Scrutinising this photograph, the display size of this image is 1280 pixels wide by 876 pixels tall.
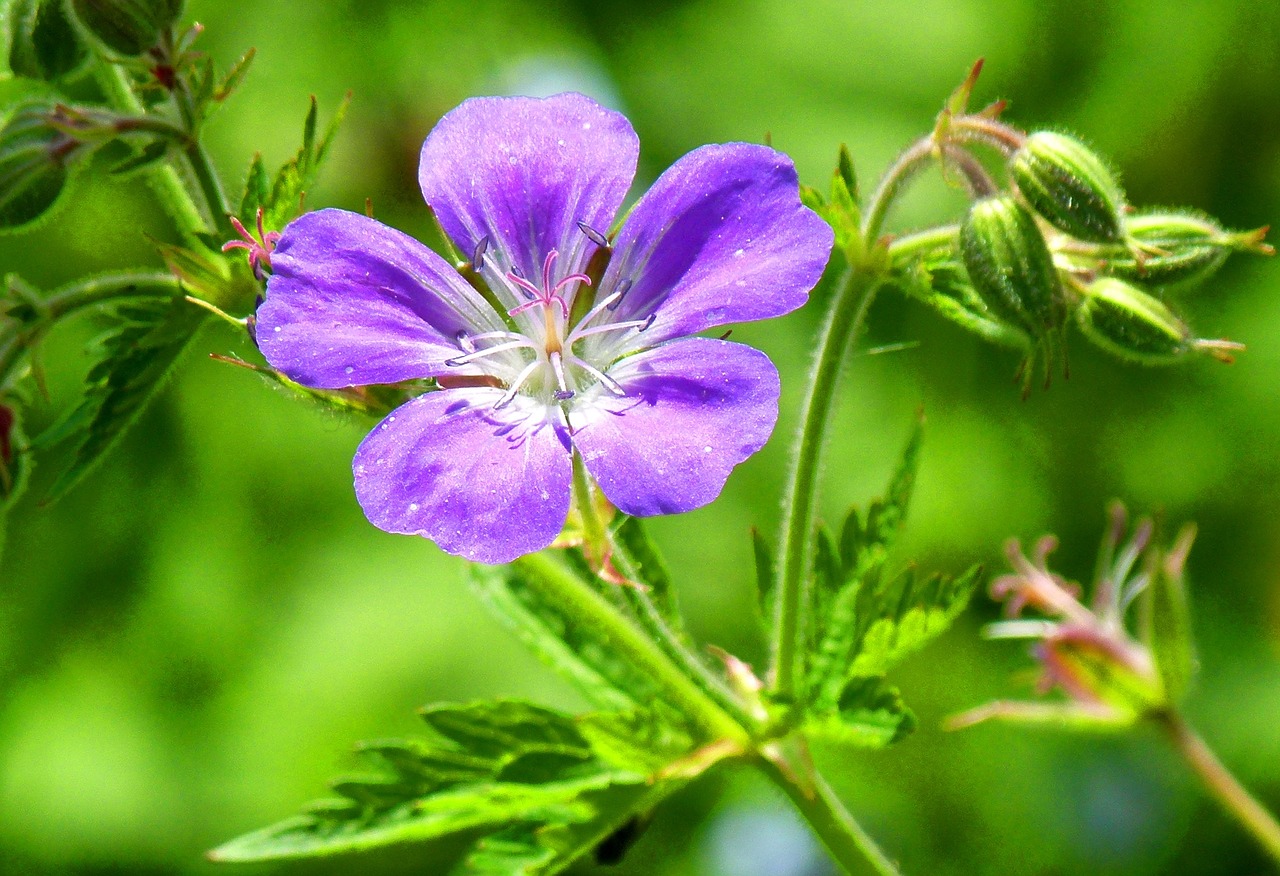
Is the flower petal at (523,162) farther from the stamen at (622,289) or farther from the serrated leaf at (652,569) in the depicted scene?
the serrated leaf at (652,569)

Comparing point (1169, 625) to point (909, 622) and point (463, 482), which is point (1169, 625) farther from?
point (463, 482)

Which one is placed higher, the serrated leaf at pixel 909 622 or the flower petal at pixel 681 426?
the flower petal at pixel 681 426

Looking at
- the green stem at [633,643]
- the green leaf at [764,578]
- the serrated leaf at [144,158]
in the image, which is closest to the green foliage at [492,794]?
the green stem at [633,643]

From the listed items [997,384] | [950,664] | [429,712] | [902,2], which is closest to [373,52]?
→ [902,2]

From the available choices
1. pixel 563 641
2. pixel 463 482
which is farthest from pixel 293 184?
pixel 563 641

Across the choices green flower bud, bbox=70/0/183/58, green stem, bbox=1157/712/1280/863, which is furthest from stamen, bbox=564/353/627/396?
green stem, bbox=1157/712/1280/863

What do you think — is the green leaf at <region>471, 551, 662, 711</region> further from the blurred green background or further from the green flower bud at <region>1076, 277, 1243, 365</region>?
the blurred green background
